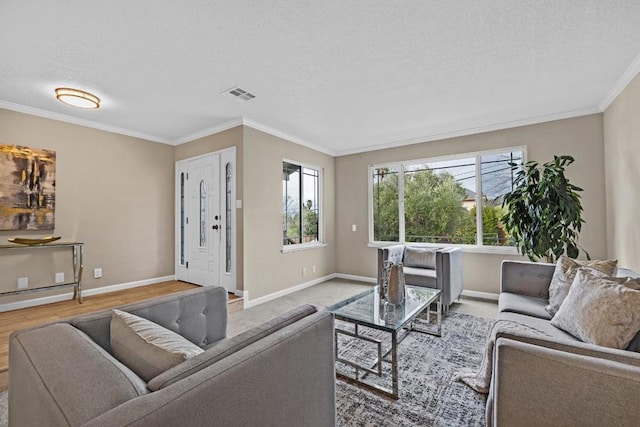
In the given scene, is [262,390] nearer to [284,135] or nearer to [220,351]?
[220,351]

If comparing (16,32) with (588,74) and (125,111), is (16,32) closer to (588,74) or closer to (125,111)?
(125,111)

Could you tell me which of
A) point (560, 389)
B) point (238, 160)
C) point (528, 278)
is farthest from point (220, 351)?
point (238, 160)

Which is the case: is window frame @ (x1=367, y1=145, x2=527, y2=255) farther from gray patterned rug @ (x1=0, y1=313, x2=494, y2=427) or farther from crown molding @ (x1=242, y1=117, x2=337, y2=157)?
gray patterned rug @ (x1=0, y1=313, x2=494, y2=427)

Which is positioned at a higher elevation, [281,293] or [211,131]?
[211,131]

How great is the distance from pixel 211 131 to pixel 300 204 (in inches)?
72.2

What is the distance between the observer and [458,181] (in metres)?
4.54

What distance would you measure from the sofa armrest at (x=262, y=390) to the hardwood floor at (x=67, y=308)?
2.59m

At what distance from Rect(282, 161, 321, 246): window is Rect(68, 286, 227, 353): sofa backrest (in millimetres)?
2763

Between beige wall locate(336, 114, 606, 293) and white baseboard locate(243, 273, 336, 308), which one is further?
white baseboard locate(243, 273, 336, 308)

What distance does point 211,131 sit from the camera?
432cm

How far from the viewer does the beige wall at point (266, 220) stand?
12.9 feet

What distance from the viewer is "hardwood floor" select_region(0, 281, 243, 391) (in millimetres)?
2871

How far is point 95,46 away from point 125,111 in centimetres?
154

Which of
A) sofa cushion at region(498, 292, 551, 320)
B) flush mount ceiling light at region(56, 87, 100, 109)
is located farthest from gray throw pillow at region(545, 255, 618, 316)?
flush mount ceiling light at region(56, 87, 100, 109)
